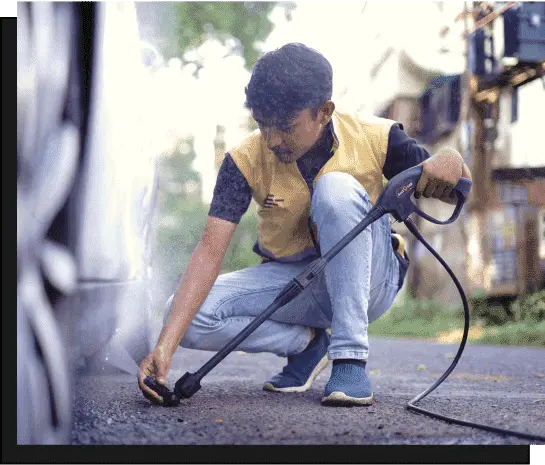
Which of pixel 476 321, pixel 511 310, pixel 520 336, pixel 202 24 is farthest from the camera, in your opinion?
pixel 476 321

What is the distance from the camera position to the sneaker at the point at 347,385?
5.02 feet

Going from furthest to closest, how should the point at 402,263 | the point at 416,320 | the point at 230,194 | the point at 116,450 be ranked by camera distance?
the point at 416,320 < the point at 402,263 < the point at 230,194 < the point at 116,450

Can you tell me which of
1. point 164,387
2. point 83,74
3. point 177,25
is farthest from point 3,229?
point 177,25

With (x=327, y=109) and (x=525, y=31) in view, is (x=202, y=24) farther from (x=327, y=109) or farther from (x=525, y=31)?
(x=525, y=31)

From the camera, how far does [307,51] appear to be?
1585 mm

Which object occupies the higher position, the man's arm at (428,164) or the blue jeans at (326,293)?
the man's arm at (428,164)

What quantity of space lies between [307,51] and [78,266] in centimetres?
68

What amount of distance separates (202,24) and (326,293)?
930 millimetres

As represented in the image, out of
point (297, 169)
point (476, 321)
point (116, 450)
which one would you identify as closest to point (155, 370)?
point (116, 450)

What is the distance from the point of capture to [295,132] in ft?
5.17

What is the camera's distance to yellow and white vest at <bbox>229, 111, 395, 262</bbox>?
5.53 feet

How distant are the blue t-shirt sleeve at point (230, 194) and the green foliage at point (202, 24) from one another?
0.88 feet

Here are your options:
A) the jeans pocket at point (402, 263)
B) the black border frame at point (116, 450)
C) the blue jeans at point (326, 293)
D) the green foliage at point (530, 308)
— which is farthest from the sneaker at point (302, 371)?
the green foliage at point (530, 308)

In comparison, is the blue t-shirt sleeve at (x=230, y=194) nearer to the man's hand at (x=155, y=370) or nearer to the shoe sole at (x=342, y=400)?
the man's hand at (x=155, y=370)
